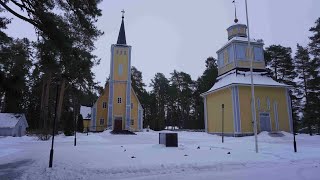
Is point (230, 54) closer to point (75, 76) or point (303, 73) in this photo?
point (303, 73)

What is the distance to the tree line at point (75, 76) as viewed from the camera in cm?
998

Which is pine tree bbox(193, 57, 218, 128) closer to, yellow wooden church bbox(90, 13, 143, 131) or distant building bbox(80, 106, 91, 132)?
yellow wooden church bbox(90, 13, 143, 131)

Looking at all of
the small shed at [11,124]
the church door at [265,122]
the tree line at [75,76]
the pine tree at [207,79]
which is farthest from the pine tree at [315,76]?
the small shed at [11,124]

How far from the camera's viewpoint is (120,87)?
45812 mm

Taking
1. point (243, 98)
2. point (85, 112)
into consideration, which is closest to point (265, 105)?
point (243, 98)

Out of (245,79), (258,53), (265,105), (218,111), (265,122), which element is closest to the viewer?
(265,122)

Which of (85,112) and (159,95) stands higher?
(159,95)

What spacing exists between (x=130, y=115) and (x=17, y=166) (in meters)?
36.0

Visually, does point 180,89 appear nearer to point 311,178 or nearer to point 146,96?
→ point 146,96

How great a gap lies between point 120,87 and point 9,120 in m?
18.0

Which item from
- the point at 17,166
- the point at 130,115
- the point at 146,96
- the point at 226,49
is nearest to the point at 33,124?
the point at 130,115

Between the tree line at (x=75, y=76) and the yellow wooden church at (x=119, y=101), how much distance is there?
3.66 m

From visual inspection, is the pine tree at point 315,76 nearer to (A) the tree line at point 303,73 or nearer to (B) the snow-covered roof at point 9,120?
(A) the tree line at point 303,73

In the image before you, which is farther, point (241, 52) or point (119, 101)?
point (119, 101)
